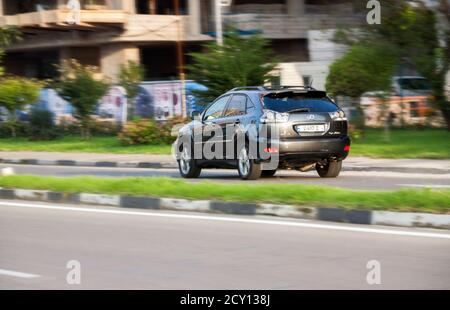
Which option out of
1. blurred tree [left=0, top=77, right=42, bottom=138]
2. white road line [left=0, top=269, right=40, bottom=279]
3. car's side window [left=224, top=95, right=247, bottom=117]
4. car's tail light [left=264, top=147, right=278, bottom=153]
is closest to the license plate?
car's tail light [left=264, top=147, right=278, bottom=153]

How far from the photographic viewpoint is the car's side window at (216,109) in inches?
641

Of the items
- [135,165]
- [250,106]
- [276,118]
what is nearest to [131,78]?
[135,165]

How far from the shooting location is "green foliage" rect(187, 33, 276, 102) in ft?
82.1

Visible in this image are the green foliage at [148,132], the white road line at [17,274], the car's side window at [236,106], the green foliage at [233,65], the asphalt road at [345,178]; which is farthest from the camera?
the green foliage at [148,132]

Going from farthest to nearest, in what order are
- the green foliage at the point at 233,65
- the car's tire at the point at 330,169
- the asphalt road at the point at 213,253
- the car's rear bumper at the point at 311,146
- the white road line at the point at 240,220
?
1. the green foliage at the point at 233,65
2. the car's tire at the point at 330,169
3. the car's rear bumper at the point at 311,146
4. the white road line at the point at 240,220
5. the asphalt road at the point at 213,253

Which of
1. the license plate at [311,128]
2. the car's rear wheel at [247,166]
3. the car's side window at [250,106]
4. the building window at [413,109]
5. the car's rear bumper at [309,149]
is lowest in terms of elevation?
the building window at [413,109]

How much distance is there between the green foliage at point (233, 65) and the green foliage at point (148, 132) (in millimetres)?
1994

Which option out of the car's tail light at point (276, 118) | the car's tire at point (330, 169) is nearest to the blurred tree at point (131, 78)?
the car's tire at point (330, 169)

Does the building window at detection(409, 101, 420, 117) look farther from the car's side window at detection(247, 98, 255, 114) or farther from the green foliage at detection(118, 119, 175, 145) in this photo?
the car's side window at detection(247, 98, 255, 114)

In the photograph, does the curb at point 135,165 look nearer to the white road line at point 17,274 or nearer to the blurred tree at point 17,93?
the blurred tree at point 17,93

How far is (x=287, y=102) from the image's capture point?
1506cm

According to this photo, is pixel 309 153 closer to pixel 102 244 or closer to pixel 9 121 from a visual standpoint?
pixel 102 244

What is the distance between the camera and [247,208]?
10.8m

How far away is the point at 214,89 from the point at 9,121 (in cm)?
1268
